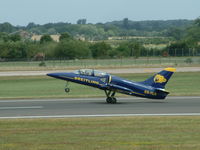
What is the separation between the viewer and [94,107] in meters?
27.4

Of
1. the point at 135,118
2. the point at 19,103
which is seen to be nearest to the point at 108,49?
the point at 19,103

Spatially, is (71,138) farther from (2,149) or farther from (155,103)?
(155,103)

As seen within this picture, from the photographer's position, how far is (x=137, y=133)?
19.0 metres

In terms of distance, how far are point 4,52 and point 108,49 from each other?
23448 mm

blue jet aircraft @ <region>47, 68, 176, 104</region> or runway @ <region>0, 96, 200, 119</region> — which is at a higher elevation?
blue jet aircraft @ <region>47, 68, 176, 104</region>

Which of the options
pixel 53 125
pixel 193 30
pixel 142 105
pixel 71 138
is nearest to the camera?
pixel 71 138

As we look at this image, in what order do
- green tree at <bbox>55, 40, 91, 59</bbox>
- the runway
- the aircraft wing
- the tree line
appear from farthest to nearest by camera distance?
green tree at <bbox>55, 40, 91, 59</bbox>, the tree line, the aircraft wing, the runway

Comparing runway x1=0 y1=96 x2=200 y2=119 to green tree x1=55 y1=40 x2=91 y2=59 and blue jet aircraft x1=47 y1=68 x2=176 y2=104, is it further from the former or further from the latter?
green tree x1=55 y1=40 x2=91 y2=59

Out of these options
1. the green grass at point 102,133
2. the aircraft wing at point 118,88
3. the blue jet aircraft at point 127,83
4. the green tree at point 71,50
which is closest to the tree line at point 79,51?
the green tree at point 71,50

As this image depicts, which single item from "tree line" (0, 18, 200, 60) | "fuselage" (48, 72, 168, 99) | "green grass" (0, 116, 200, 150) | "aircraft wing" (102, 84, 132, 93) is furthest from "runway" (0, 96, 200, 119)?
"tree line" (0, 18, 200, 60)

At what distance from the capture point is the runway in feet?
81.7

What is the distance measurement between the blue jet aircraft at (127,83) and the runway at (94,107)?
0.67m

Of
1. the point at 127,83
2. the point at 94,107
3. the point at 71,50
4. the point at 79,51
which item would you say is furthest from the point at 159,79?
the point at 71,50

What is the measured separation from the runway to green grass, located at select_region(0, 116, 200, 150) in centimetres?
212
